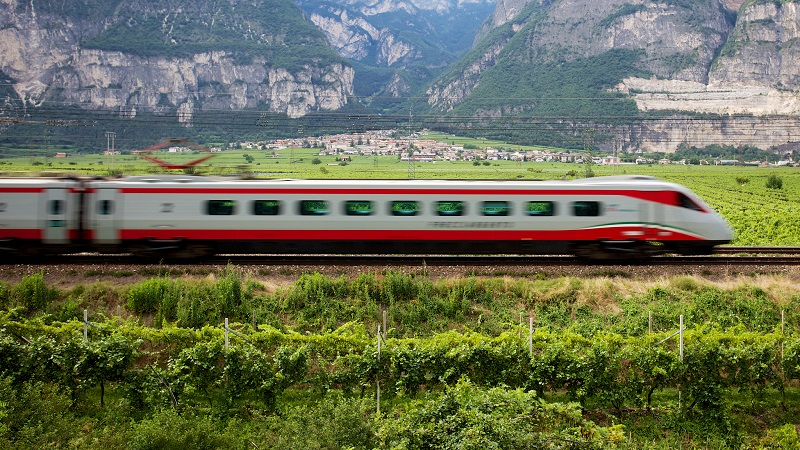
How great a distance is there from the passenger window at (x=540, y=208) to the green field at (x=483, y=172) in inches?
265

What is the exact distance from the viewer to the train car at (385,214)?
20703mm

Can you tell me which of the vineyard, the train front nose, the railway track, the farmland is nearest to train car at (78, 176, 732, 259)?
the train front nose

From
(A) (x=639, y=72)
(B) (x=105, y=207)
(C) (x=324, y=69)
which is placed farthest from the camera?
(C) (x=324, y=69)

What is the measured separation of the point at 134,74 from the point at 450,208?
6622 inches

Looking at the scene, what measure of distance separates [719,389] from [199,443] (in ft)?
36.5

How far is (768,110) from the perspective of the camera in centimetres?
17662

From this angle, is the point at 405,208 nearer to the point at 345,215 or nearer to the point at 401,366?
the point at 345,215

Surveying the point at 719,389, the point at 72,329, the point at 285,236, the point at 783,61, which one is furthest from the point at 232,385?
the point at 783,61

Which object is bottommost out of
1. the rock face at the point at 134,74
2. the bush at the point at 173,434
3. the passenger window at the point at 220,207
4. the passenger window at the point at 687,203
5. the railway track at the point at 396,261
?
the bush at the point at 173,434

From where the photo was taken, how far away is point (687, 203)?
21.1m

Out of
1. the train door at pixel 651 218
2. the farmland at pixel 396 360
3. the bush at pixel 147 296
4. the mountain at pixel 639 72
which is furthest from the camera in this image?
the mountain at pixel 639 72

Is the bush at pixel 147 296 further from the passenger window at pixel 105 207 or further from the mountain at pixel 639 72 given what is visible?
the mountain at pixel 639 72

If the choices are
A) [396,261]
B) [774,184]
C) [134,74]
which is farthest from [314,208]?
[134,74]

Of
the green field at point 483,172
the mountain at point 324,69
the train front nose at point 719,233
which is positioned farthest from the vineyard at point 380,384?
the mountain at point 324,69
